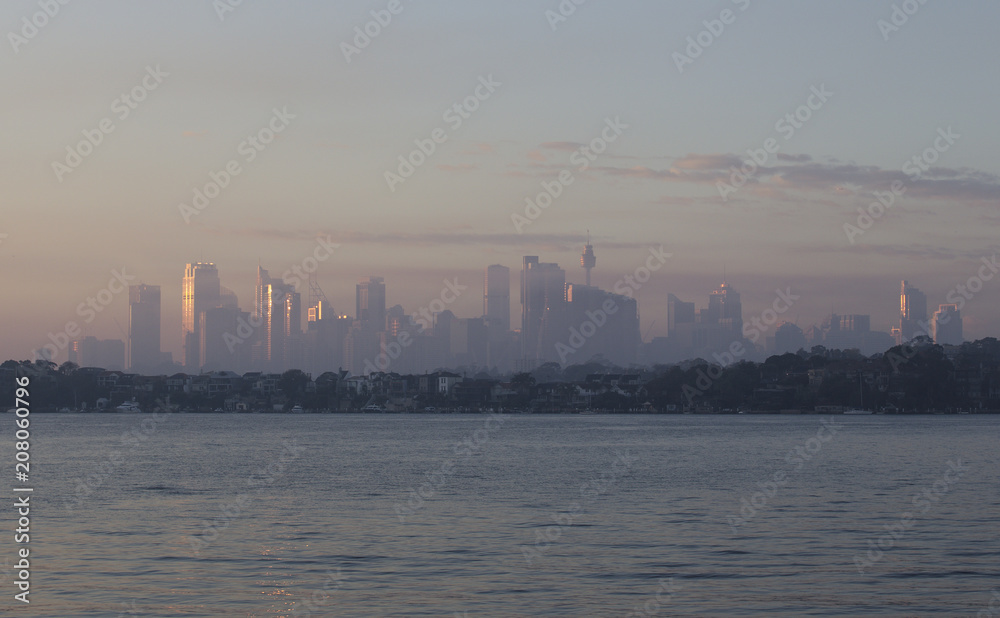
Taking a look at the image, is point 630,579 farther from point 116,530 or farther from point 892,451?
point 892,451

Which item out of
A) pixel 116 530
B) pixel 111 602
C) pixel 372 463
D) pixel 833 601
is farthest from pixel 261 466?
pixel 833 601

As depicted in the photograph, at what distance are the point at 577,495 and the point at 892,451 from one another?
41594mm

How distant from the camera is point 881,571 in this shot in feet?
90.1

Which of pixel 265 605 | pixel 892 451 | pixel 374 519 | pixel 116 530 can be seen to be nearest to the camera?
pixel 265 605

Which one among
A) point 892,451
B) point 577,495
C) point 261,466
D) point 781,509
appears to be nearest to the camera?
point 781,509

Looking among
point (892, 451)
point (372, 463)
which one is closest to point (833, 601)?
point (372, 463)

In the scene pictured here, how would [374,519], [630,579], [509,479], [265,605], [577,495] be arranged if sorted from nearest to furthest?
[265,605] < [630,579] < [374,519] < [577,495] < [509,479]

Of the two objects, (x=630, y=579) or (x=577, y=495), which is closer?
(x=630, y=579)

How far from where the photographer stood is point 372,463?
6644 centimetres

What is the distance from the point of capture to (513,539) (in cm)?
3225

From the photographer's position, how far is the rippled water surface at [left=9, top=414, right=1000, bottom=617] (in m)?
24.2

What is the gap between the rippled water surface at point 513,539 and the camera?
24.2 metres

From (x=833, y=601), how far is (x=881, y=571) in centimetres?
413

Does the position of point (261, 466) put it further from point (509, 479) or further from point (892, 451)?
point (892, 451)
